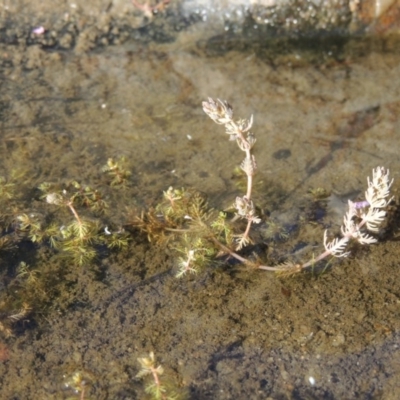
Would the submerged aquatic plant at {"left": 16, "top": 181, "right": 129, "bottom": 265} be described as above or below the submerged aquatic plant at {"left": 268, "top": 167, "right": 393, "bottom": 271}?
below

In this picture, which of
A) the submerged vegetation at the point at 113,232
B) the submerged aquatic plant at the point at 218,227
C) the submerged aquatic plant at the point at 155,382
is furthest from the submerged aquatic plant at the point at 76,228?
the submerged aquatic plant at the point at 155,382

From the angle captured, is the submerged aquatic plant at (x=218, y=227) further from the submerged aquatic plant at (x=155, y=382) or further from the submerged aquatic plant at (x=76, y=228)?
the submerged aquatic plant at (x=155, y=382)

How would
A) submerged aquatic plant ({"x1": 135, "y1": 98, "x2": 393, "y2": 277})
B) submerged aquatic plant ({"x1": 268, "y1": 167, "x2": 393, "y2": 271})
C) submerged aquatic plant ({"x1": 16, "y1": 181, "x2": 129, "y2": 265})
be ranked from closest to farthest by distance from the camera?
1. submerged aquatic plant ({"x1": 268, "y1": 167, "x2": 393, "y2": 271})
2. submerged aquatic plant ({"x1": 135, "y1": 98, "x2": 393, "y2": 277})
3. submerged aquatic plant ({"x1": 16, "y1": 181, "x2": 129, "y2": 265})

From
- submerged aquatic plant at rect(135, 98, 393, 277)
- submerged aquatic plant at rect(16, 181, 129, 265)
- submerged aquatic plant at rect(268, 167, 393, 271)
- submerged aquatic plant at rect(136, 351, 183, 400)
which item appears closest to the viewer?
submerged aquatic plant at rect(136, 351, 183, 400)

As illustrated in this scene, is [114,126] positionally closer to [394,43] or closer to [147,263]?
[147,263]

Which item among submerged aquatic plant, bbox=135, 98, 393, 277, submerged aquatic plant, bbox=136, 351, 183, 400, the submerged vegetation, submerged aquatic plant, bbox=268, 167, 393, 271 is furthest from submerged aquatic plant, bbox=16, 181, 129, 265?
submerged aquatic plant, bbox=268, 167, 393, 271

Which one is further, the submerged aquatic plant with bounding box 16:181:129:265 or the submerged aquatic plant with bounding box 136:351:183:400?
the submerged aquatic plant with bounding box 16:181:129:265

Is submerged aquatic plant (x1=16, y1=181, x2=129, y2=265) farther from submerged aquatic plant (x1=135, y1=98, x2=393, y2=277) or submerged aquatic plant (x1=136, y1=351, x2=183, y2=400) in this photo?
submerged aquatic plant (x1=136, y1=351, x2=183, y2=400)

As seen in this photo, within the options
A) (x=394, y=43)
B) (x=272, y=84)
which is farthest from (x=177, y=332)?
(x=394, y=43)
